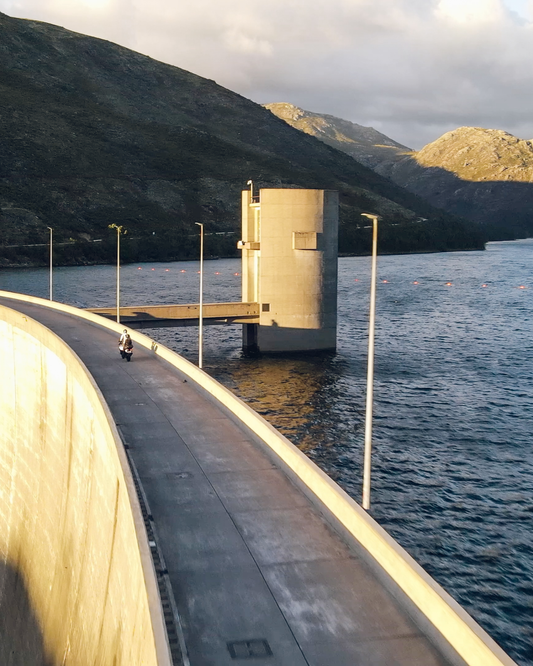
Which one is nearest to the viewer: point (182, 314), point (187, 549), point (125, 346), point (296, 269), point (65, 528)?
point (187, 549)

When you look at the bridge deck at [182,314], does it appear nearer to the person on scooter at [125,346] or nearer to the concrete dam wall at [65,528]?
the concrete dam wall at [65,528]

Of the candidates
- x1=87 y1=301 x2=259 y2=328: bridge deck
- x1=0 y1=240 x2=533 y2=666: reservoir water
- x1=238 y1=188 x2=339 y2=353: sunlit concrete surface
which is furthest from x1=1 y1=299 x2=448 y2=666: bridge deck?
x1=238 y1=188 x2=339 y2=353: sunlit concrete surface

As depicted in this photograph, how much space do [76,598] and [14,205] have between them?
6010 inches

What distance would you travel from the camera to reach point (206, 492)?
2039 cm

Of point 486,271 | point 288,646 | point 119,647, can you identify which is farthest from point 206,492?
point 486,271

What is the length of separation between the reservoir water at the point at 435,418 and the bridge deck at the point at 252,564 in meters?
8.42

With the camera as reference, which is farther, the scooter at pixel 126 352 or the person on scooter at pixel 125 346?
the scooter at pixel 126 352

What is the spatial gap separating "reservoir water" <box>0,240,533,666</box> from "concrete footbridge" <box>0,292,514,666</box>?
8309 mm

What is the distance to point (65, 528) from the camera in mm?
26469

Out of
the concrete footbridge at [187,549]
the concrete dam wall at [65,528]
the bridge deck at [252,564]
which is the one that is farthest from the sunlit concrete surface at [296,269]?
the bridge deck at [252,564]

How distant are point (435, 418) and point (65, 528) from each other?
23639mm

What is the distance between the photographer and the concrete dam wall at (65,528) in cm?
1636

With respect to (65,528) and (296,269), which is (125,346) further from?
(296,269)

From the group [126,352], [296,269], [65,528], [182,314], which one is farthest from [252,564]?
[296,269]
